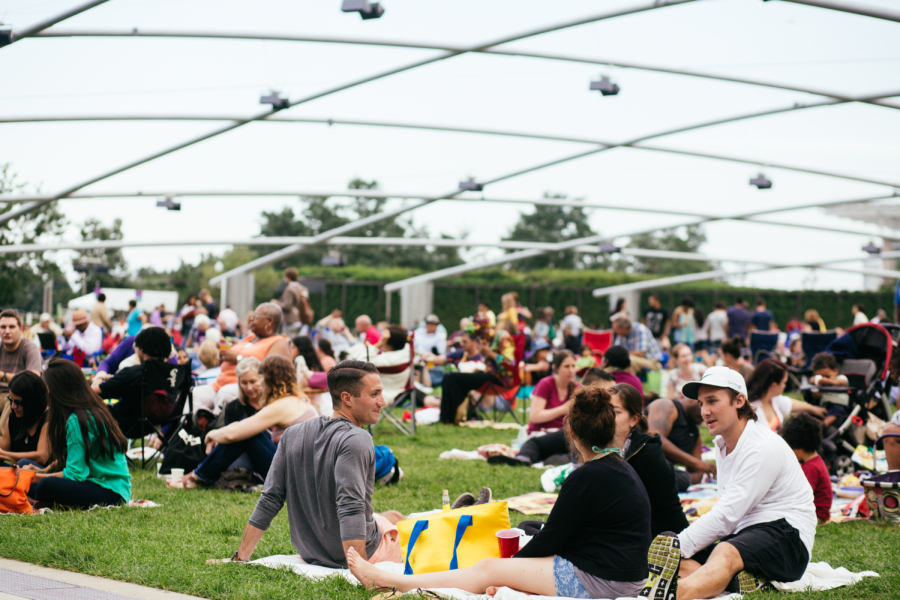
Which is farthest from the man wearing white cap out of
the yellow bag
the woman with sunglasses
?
the woman with sunglasses

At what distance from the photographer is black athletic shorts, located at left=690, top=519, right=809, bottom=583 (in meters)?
4.17

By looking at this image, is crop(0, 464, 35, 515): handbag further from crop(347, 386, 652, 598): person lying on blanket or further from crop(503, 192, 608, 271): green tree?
crop(503, 192, 608, 271): green tree

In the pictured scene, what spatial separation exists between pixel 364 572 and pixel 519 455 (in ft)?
16.4

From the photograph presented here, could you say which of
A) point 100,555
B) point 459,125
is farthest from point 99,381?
point 459,125

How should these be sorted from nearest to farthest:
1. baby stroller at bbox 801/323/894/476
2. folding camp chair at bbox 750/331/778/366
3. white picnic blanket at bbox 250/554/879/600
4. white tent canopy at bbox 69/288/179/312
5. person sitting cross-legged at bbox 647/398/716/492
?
white picnic blanket at bbox 250/554/879/600 < person sitting cross-legged at bbox 647/398/716/492 < baby stroller at bbox 801/323/894/476 < folding camp chair at bbox 750/331/778/366 < white tent canopy at bbox 69/288/179/312

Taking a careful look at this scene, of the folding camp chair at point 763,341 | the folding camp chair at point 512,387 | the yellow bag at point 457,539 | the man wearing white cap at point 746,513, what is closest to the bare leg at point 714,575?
the man wearing white cap at point 746,513

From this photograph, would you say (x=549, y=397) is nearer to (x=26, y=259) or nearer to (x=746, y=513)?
(x=746, y=513)

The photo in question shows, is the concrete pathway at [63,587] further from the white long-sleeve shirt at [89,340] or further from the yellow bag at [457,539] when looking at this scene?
the white long-sleeve shirt at [89,340]

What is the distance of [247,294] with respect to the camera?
2552cm

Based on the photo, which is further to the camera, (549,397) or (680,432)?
(549,397)

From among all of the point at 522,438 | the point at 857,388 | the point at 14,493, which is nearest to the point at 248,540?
the point at 14,493

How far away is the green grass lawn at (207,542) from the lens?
405 centimetres

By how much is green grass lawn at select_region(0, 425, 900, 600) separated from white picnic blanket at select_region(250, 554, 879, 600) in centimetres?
8

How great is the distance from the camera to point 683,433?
7.36 metres
